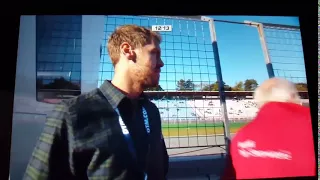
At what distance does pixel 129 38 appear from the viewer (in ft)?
5.49

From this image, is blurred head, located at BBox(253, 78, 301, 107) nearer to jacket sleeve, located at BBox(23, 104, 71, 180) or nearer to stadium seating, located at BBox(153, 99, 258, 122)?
stadium seating, located at BBox(153, 99, 258, 122)

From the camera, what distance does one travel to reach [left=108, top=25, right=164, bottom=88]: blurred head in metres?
1.65

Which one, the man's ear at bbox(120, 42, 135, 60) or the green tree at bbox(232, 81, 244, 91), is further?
the green tree at bbox(232, 81, 244, 91)

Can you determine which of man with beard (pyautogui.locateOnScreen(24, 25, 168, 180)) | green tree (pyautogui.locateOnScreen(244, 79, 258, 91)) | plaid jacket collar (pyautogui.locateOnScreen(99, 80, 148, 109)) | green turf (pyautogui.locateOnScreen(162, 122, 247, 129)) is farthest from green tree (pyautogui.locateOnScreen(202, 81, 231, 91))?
plaid jacket collar (pyautogui.locateOnScreen(99, 80, 148, 109))

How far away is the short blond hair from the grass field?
0.52m

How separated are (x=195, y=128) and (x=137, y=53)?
593mm

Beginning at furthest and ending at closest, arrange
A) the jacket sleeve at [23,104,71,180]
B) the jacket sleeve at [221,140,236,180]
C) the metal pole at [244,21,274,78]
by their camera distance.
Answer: the metal pole at [244,21,274,78], the jacket sleeve at [221,140,236,180], the jacket sleeve at [23,104,71,180]

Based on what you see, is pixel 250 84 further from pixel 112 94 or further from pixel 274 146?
pixel 112 94

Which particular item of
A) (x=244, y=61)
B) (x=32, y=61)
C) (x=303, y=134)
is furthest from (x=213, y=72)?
(x=32, y=61)

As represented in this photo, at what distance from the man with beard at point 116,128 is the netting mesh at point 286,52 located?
79 cm

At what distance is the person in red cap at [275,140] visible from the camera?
175 centimetres

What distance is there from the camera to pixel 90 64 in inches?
66.1

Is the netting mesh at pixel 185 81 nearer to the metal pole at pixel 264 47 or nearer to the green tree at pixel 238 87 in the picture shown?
the green tree at pixel 238 87

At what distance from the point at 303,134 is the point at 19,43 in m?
1.93
